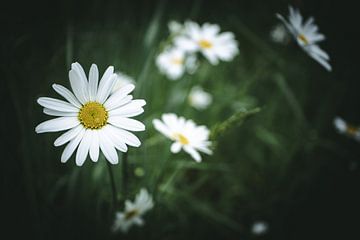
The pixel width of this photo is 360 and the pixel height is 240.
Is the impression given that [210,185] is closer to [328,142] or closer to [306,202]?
[306,202]

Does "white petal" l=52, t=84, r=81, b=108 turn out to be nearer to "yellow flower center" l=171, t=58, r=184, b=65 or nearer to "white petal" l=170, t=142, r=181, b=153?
"white petal" l=170, t=142, r=181, b=153

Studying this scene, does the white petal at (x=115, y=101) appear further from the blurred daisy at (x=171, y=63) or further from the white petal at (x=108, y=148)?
the blurred daisy at (x=171, y=63)

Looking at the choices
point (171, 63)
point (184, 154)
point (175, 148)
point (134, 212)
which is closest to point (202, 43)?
point (171, 63)

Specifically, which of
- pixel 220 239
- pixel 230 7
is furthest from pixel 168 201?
pixel 230 7

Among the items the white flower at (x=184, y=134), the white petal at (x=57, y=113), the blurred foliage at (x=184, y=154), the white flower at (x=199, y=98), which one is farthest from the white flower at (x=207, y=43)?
the white petal at (x=57, y=113)

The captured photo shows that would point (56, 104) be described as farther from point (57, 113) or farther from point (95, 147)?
point (95, 147)

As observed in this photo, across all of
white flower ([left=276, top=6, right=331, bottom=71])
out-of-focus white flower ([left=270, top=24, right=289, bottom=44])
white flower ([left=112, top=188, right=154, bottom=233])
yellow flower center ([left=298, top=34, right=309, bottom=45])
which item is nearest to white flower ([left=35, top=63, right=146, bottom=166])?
white flower ([left=112, top=188, right=154, bottom=233])
